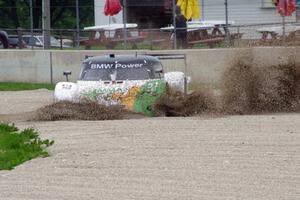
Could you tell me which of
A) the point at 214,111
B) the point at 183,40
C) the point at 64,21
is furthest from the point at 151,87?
the point at 64,21

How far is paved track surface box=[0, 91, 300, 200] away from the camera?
11523 mm

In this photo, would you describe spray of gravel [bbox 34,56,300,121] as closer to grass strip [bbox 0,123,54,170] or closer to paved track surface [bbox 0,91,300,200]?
paved track surface [bbox 0,91,300,200]

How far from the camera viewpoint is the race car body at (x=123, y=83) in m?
19.7

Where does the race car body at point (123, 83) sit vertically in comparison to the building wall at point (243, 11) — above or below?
below

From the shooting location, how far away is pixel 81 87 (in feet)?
66.0

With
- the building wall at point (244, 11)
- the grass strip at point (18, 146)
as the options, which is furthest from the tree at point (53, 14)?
the grass strip at point (18, 146)

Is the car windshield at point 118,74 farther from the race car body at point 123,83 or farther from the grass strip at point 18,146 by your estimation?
the grass strip at point 18,146

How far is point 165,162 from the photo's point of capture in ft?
44.8

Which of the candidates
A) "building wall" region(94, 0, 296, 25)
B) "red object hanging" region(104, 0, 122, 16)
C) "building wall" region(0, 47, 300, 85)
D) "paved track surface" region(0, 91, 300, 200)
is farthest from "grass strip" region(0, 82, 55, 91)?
"building wall" region(94, 0, 296, 25)

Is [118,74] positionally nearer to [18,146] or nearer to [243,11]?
[18,146]

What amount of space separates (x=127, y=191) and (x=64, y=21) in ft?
169

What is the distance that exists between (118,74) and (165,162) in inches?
270

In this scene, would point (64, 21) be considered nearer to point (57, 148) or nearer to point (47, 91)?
point (47, 91)

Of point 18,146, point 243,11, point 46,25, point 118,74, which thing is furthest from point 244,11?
point 18,146
